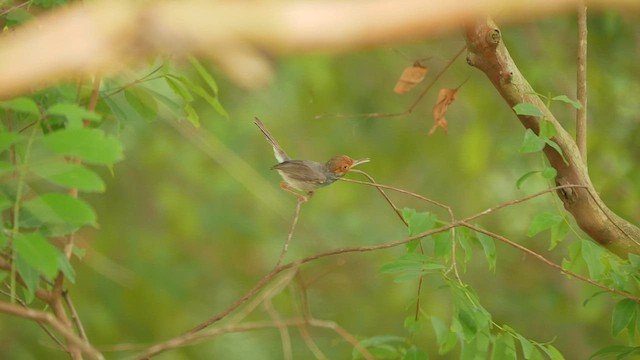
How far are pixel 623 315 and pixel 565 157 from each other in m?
0.38

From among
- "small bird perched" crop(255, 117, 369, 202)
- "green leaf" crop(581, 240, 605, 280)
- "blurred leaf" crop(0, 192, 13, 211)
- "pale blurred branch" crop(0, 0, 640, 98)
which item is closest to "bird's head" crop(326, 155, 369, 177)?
"small bird perched" crop(255, 117, 369, 202)

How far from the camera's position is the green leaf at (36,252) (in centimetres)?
137

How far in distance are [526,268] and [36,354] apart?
3.17m

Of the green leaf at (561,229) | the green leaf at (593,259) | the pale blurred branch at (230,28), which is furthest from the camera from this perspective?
the green leaf at (561,229)

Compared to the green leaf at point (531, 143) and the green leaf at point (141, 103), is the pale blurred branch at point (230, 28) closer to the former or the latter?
the green leaf at point (531, 143)

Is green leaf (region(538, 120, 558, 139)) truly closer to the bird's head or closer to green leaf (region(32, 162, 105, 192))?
the bird's head

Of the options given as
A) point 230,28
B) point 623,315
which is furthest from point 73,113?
point 623,315

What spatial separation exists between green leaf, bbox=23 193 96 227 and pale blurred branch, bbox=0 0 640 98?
655 millimetres

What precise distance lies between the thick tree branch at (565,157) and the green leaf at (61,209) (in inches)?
38.1

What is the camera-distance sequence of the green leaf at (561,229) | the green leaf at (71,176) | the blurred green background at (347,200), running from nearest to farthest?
the green leaf at (71,176) < the green leaf at (561,229) < the blurred green background at (347,200)

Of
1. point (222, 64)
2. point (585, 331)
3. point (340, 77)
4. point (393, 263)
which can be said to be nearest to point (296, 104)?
point (340, 77)

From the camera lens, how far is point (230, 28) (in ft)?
2.26

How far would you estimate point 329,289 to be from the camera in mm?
5934

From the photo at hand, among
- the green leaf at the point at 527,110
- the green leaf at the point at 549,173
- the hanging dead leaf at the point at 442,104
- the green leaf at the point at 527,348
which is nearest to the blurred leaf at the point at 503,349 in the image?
the green leaf at the point at 527,348
